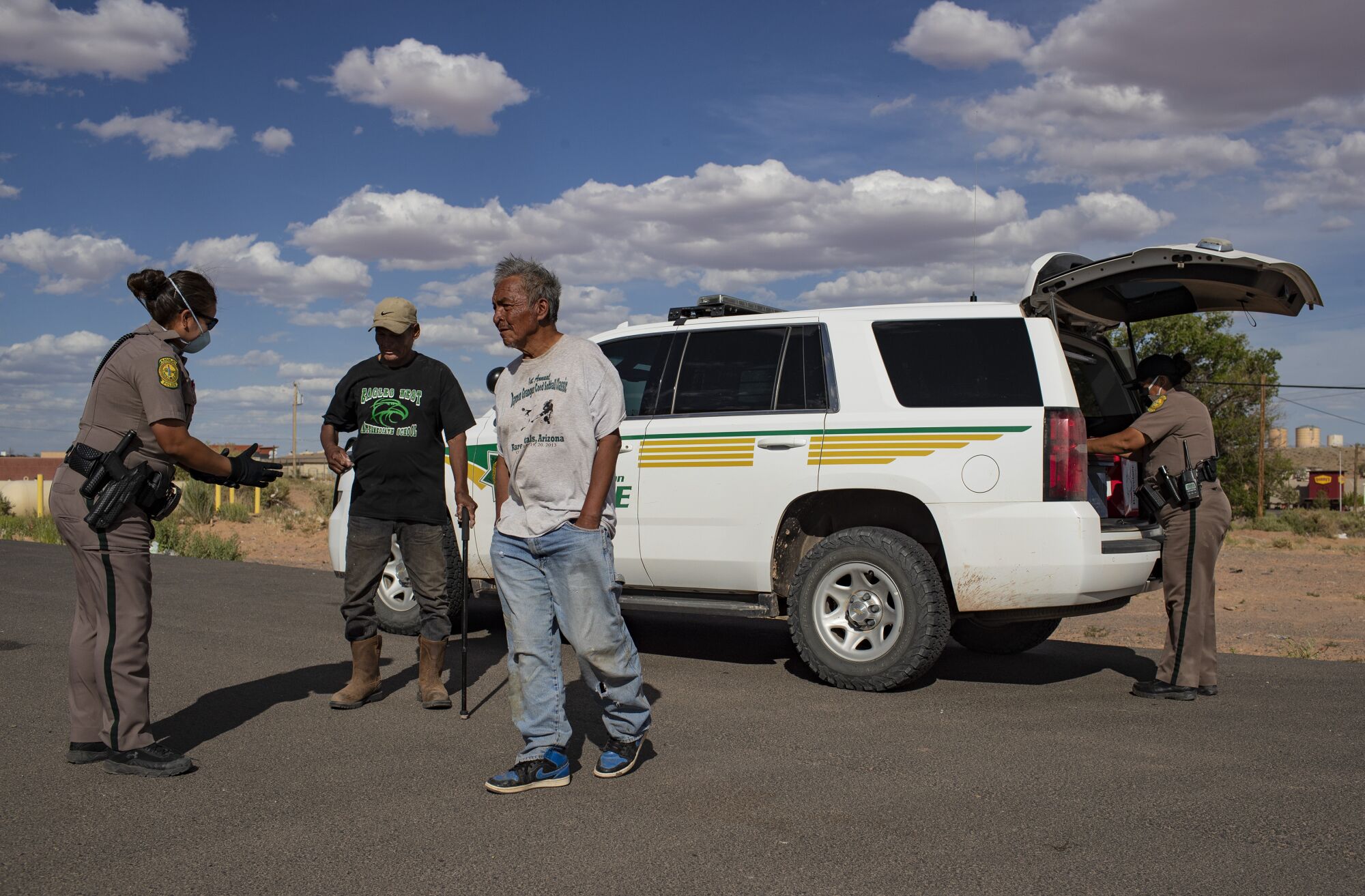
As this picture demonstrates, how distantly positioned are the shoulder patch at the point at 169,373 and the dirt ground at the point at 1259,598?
704 centimetres

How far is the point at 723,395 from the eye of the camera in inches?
282

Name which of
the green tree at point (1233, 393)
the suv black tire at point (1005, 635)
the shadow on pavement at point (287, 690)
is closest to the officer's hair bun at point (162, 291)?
the shadow on pavement at point (287, 690)

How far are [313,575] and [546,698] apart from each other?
929 cm

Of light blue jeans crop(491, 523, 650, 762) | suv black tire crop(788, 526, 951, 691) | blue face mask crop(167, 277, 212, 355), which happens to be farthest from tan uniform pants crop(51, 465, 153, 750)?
suv black tire crop(788, 526, 951, 691)

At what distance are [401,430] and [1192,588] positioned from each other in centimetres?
440

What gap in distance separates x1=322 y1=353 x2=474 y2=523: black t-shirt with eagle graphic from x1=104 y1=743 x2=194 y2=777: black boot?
1.67 m

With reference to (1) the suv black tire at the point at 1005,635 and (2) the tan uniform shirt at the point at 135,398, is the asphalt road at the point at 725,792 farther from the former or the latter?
(2) the tan uniform shirt at the point at 135,398

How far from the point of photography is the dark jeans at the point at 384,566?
6.02 m

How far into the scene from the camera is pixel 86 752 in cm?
472

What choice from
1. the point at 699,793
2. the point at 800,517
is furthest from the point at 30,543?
the point at 699,793

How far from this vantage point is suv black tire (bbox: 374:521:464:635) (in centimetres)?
777

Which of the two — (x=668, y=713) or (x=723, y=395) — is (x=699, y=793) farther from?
(x=723, y=395)

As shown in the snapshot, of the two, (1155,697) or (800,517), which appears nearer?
(1155,697)

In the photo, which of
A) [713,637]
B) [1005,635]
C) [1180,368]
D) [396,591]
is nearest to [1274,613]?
[1005,635]
